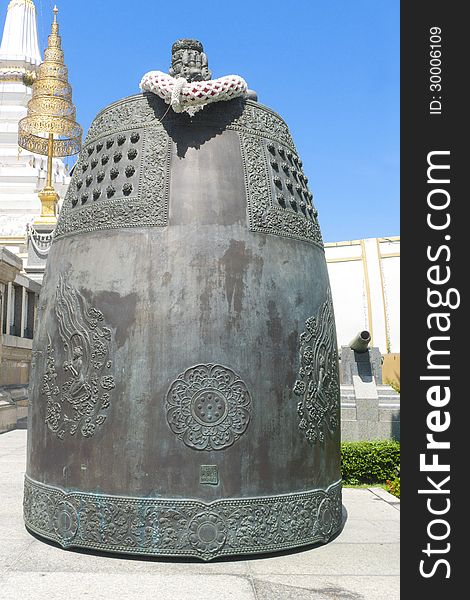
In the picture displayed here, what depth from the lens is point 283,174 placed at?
6062 millimetres

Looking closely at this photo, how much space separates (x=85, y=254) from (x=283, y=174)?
1996 millimetres

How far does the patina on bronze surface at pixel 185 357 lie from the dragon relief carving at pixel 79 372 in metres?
0.01

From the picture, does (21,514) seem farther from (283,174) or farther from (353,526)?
(283,174)

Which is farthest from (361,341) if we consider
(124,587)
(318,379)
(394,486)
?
(124,587)

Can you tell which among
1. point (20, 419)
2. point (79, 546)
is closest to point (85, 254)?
point (79, 546)

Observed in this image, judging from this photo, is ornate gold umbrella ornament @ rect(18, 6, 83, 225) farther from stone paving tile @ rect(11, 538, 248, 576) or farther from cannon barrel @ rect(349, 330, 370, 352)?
stone paving tile @ rect(11, 538, 248, 576)

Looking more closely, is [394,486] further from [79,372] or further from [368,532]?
[79,372]

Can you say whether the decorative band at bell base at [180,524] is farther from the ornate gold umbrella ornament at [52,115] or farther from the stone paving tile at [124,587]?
the ornate gold umbrella ornament at [52,115]

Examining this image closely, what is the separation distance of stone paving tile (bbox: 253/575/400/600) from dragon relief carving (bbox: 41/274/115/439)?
6.07ft

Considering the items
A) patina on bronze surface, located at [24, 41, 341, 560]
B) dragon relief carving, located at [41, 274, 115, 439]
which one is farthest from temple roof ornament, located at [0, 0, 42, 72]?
dragon relief carving, located at [41, 274, 115, 439]

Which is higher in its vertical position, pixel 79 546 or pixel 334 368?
pixel 334 368

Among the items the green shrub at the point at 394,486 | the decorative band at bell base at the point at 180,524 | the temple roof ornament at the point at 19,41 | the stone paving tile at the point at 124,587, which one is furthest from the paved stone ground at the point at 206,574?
the temple roof ornament at the point at 19,41

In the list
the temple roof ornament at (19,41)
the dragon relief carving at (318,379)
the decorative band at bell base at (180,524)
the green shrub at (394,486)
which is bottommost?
the green shrub at (394,486)

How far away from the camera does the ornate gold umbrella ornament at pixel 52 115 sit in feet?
102
